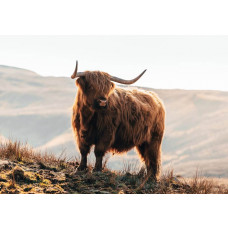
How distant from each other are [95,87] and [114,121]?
25.7 inches


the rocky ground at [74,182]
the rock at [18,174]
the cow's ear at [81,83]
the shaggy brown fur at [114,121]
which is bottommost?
the rocky ground at [74,182]

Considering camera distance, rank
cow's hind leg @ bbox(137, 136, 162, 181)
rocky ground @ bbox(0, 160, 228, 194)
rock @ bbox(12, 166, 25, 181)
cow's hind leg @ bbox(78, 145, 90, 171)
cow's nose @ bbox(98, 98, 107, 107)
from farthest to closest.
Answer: cow's hind leg @ bbox(137, 136, 162, 181), cow's hind leg @ bbox(78, 145, 90, 171), cow's nose @ bbox(98, 98, 107, 107), rock @ bbox(12, 166, 25, 181), rocky ground @ bbox(0, 160, 228, 194)

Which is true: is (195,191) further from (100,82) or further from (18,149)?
(18,149)

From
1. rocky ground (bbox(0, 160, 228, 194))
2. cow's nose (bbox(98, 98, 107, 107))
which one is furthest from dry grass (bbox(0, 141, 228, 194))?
cow's nose (bbox(98, 98, 107, 107))

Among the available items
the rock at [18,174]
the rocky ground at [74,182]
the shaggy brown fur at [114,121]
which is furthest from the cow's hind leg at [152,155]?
the rock at [18,174]

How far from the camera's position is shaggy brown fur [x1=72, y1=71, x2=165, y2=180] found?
6055 mm

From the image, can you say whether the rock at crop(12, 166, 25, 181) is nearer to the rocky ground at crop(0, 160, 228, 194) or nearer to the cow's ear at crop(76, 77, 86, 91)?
the rocky ground at crop(0, 160, 228, 194)

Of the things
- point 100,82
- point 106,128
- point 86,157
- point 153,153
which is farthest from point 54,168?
point 153,153

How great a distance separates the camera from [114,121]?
6340mm

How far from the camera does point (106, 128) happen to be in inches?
245

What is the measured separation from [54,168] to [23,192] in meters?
1.24

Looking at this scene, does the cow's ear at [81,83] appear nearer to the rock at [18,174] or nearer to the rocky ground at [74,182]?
the rocky ground at [74,182]

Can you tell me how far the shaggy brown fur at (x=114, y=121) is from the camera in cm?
605

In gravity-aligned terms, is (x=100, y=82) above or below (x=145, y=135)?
above
